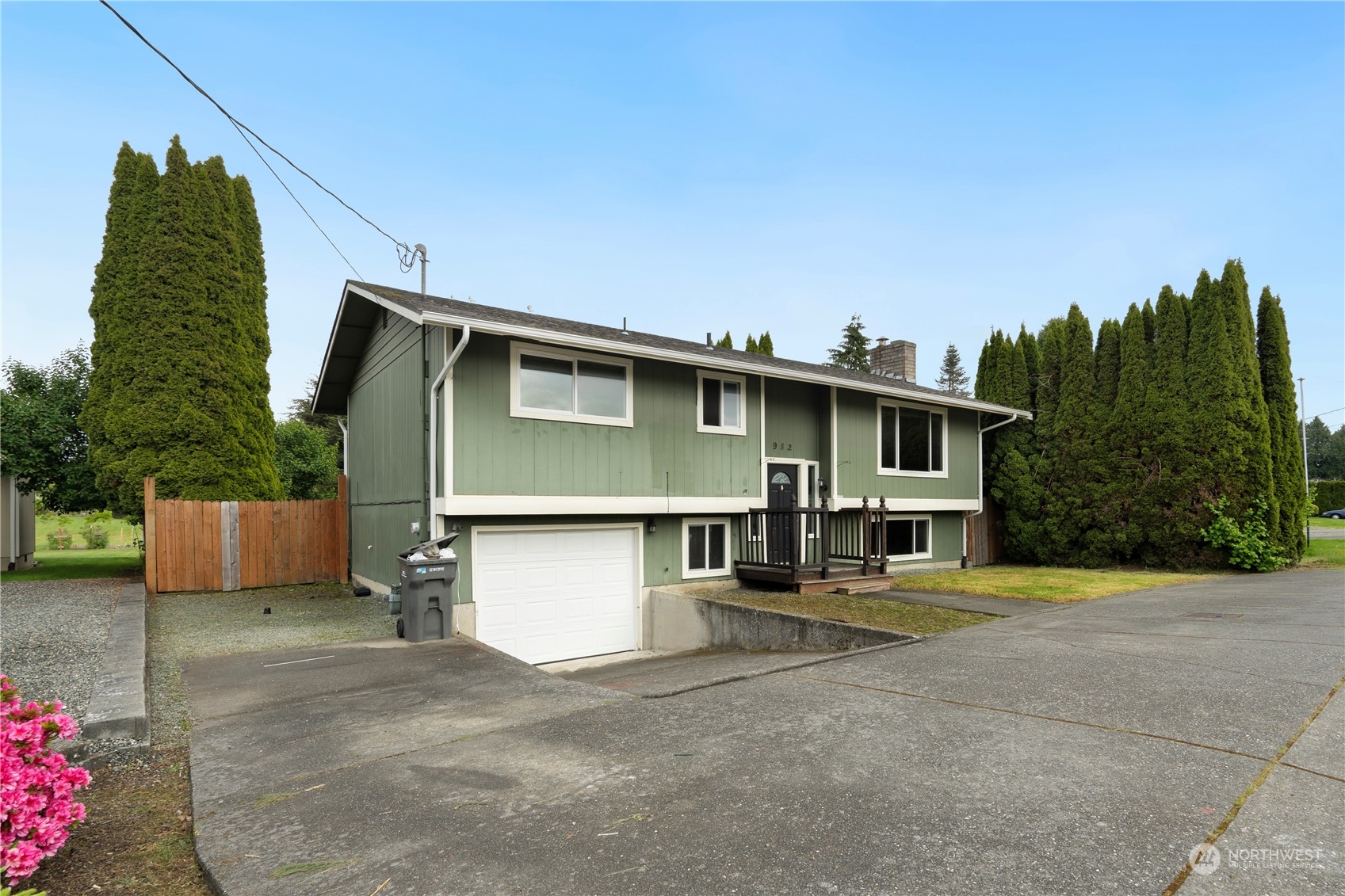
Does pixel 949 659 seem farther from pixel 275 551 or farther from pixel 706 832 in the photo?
pixel 275 551

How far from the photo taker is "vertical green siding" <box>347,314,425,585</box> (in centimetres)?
1008

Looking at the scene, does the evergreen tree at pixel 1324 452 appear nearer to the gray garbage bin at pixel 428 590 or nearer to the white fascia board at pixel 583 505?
the white fascia board at pixel 583 505

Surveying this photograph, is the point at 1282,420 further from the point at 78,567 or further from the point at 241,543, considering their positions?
the point at 78,567

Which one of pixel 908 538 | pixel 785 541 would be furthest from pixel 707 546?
pixel 908 538

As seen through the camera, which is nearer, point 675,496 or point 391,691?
point 391,691

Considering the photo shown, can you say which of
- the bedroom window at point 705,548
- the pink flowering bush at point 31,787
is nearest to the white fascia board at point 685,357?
the bedroom window at point 705,548

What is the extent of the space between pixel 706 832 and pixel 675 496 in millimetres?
8199

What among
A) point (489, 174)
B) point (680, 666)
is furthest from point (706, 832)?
point (489, 174)

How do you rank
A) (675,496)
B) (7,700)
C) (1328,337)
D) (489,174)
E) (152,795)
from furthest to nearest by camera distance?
(1328,337)
(489,174)
(675,496)
(152,795)
(7,700)

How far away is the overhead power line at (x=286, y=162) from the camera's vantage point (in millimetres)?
6320

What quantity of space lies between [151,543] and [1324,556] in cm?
2417

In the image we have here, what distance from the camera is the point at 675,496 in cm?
1112

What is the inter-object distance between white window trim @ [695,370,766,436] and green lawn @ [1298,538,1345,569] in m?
12.0
